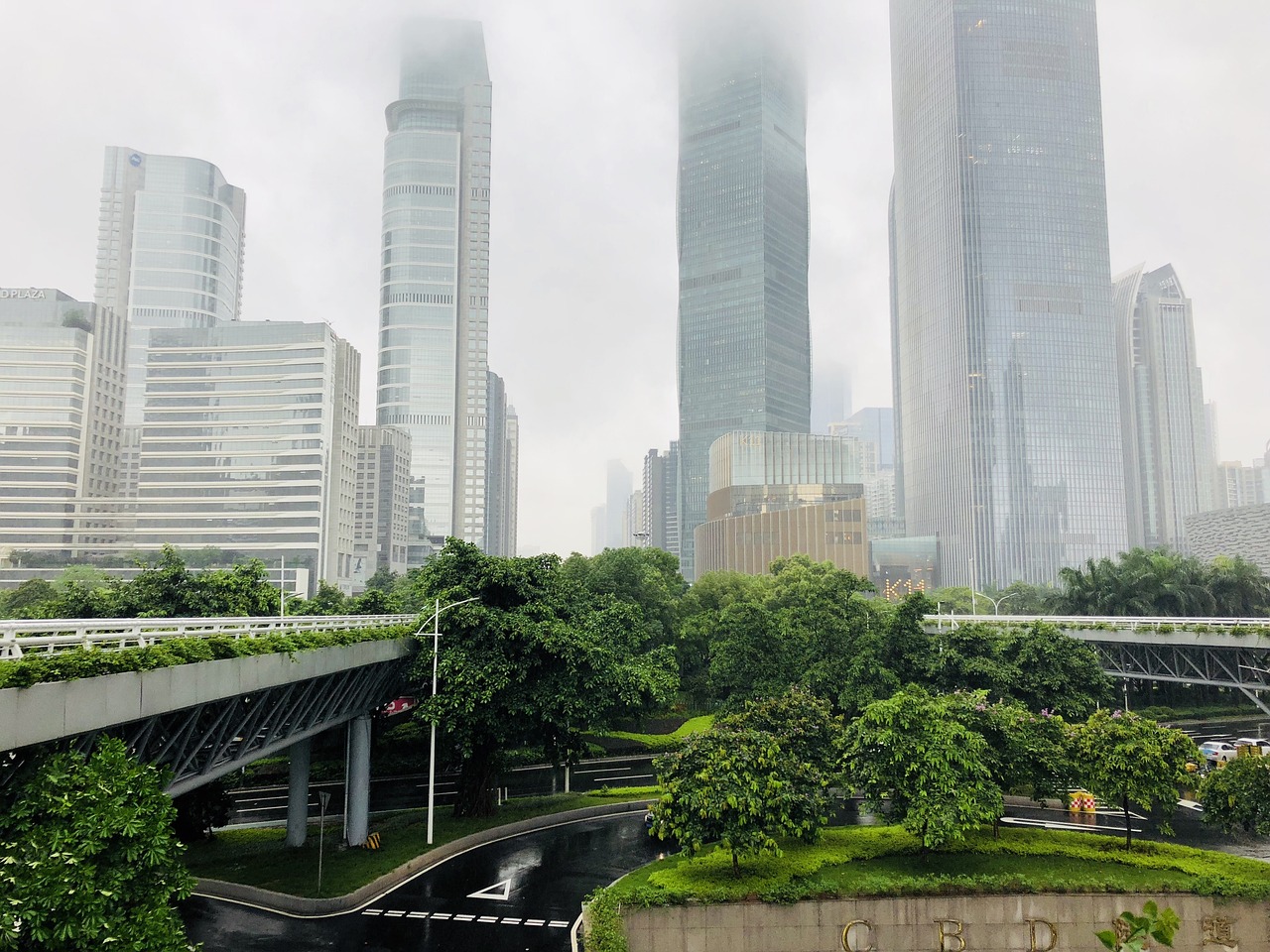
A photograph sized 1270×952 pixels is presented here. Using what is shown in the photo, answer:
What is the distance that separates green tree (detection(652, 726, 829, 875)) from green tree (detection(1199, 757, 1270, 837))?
1492 cm

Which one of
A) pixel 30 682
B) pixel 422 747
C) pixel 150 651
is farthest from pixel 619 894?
pixel 422 747

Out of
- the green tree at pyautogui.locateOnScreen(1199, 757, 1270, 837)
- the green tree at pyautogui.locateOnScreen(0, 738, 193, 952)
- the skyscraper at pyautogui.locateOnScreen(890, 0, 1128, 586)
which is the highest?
the skyscraper at pyautogui.locateOnScreen(890, 0, 1128, 586)

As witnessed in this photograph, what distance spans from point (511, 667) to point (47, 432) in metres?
152

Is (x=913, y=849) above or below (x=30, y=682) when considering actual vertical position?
below

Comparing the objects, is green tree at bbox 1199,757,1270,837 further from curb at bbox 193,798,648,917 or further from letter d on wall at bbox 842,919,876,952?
curb at bbox 193,798,648,917

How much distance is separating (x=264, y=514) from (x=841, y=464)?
107 metres

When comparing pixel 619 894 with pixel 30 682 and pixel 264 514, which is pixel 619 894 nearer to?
pixel 30 682

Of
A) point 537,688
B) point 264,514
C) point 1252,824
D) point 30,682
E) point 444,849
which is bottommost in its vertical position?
point 444,849

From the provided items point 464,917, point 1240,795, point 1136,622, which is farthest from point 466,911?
point 1136,622

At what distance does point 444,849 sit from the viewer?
35125mm

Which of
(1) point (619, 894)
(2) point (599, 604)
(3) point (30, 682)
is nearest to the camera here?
(3) point (30, 682)

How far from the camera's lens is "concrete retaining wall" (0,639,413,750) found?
48.9ft

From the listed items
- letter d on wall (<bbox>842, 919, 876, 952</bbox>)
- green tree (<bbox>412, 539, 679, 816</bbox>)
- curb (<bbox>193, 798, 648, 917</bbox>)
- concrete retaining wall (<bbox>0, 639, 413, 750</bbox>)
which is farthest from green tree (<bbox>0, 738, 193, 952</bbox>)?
Answer: letter d on wall (<bbox>842, 919, 876, 952</bbox>)

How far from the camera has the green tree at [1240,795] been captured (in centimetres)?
2919
